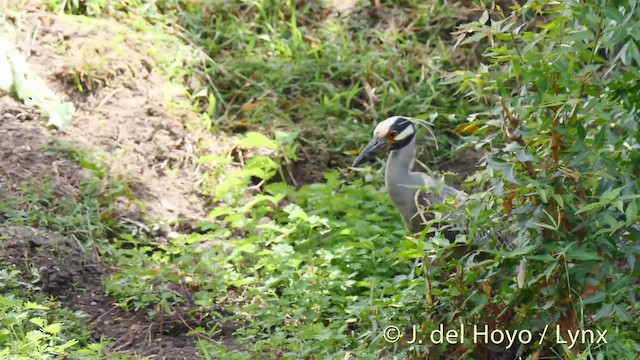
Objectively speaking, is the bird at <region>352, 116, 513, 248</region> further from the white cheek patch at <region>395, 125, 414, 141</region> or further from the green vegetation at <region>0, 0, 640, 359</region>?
the green vegetation at <region>0, 0, 640, 359</region>

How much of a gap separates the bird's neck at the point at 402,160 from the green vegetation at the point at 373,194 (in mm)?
384

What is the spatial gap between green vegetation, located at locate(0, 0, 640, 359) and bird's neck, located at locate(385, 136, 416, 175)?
38 centimetres

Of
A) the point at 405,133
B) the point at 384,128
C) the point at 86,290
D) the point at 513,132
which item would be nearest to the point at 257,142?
the point at 384,128

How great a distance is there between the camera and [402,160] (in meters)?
6.91

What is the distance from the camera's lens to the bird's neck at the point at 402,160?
688 cm

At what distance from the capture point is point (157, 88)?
26.9 feet

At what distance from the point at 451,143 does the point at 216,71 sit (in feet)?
6.54

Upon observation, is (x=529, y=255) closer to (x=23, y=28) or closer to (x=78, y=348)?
(x=78, y=348)

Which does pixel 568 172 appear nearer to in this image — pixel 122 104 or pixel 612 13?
pixel 612 13

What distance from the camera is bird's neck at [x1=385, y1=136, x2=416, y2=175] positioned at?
6.88m

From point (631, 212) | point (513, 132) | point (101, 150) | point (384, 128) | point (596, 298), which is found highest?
point (513, 132)

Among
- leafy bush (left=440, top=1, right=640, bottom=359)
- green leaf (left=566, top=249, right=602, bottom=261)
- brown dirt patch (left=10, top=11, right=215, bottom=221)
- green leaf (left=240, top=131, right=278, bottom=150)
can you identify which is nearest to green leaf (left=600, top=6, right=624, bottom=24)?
leafy bush (left=440, top=1, right=640, bottom=359)

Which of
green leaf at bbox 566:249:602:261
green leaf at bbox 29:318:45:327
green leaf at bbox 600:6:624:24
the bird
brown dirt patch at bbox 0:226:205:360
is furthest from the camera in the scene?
the bird

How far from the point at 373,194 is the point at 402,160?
667mm
